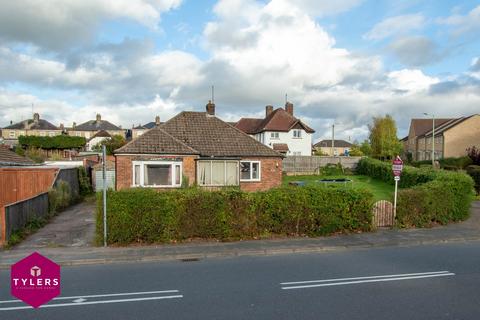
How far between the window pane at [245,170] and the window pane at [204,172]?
2397 mm

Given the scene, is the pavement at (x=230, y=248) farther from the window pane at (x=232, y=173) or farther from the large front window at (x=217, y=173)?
the window pane at (x=232, y=173)

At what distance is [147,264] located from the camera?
997 centimetres

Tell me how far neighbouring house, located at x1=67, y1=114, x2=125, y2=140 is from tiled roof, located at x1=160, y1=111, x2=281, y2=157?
83.0 metres

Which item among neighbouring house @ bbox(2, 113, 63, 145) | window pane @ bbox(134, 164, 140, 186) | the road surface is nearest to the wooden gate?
the road surface

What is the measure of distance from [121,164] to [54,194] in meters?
3.82

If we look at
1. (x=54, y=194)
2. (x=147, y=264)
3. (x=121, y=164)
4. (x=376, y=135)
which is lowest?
(x=147, y=264)

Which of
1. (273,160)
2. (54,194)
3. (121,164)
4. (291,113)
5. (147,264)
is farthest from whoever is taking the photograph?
(291,113)

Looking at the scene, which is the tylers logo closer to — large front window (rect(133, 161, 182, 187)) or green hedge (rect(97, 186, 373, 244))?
green hedge (rect(97, 186, 373, 244))

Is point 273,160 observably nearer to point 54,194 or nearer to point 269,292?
point 54,194

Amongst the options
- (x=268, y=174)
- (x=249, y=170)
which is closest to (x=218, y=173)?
(x=249, y=170)

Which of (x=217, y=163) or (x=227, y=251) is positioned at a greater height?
(x=217, y=163)

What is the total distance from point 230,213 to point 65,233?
20.9 feet

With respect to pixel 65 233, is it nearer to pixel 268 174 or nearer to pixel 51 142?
pixel 268 174

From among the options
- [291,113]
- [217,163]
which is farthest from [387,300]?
[291,113]
